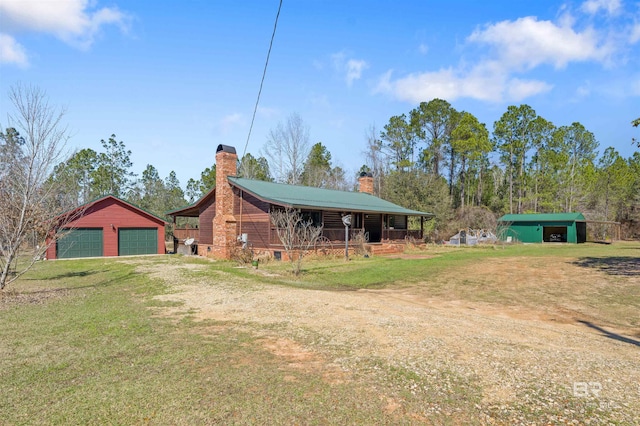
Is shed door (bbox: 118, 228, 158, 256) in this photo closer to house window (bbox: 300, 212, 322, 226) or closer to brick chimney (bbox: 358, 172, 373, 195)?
house window (bbox: 300, 212, 322, 226)

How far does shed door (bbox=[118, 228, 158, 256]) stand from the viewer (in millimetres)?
25797

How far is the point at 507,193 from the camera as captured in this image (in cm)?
5203

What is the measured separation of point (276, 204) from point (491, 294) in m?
11.3

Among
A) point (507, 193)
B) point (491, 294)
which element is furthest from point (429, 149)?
point (491, 294)

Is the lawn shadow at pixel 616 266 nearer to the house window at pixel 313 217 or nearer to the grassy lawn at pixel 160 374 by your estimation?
the grassy lawn at pixel 160 374

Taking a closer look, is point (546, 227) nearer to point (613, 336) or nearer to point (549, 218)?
point (549, 218)

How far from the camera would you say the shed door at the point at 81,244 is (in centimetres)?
2355

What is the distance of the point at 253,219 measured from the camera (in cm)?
2145

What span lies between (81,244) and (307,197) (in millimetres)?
14463

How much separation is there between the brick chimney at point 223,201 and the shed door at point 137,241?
7056 millimetres

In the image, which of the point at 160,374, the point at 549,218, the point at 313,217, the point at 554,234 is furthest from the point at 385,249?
the point at 554,234

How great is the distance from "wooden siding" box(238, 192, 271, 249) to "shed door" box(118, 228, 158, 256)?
8.34 m

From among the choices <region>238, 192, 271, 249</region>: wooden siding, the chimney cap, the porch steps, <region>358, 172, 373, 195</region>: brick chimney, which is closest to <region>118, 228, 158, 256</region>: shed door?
<region>238, 192, 271, 249</region>: wooden siding

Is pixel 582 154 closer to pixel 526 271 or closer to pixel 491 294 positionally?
pixel 526 271
